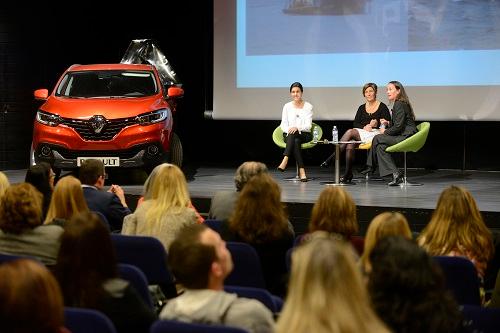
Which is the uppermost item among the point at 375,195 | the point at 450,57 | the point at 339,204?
the point at 450,57

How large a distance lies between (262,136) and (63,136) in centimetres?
358

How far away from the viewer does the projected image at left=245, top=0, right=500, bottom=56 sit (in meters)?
9.02

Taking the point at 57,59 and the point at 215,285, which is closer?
the point at 215,285

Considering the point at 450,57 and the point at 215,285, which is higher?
the point at 450,57

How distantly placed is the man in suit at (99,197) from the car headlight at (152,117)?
298 cm

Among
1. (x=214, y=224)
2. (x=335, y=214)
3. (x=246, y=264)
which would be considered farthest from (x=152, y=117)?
(x=246, y=264)

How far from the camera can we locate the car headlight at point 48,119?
26.9ft

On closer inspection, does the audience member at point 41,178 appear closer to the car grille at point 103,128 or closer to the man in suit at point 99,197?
the man in suit at point 99,197

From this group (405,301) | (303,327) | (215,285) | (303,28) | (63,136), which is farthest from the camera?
(303,28)

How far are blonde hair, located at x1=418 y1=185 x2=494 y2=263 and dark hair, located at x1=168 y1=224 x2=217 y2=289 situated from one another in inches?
59.0

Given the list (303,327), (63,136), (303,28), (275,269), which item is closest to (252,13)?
(303,28)

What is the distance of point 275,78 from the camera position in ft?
32.5

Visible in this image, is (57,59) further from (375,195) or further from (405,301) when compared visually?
(405,301)

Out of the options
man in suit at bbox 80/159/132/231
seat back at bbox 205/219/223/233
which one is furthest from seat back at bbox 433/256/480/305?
man in suit at bbox 80/159/132/231
